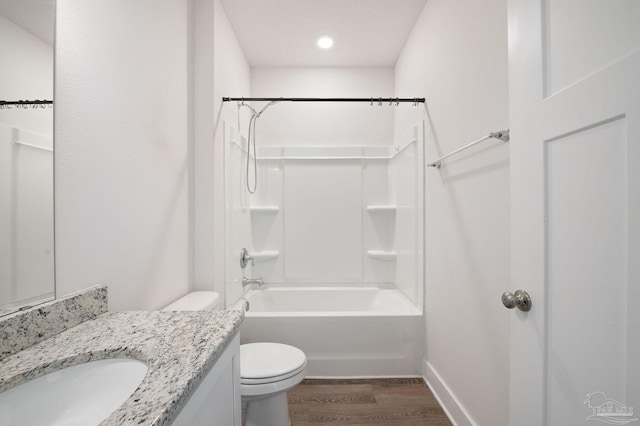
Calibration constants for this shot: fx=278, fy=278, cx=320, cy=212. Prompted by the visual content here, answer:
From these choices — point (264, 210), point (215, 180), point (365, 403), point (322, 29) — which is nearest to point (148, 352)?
point (215, 180)

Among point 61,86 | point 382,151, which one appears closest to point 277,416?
point 61,86

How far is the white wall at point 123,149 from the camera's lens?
35.4 inches

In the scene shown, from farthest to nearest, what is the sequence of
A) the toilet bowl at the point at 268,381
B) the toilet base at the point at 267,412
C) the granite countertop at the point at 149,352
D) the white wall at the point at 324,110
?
the white wall at the point at 324,110 < the toilet base at the point at 267,412 < the toilet bowl at the point at 268,381 < the granite countertop at the point at 149,352

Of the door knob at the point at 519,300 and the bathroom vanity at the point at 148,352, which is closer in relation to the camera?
the bathroom vanity at the point at 148,352

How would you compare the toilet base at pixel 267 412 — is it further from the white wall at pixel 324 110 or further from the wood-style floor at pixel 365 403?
the white wall at pixel 324 110

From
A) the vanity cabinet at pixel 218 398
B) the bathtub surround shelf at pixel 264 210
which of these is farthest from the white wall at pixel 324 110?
the vanity cabinet at pixel 218 398

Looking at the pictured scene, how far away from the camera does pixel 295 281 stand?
2.83m

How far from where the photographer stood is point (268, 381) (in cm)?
135

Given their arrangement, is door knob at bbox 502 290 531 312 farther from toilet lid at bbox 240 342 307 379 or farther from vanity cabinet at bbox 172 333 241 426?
toilet lid at bbox 240 342 307 379

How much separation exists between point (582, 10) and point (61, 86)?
4.68ft

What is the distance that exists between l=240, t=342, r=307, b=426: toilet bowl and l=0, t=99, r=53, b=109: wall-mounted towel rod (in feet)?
4.25

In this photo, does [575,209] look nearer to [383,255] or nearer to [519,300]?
[519,300]

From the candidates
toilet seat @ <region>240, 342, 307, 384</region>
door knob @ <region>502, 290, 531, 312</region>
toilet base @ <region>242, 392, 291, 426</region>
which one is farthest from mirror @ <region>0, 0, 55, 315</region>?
door knob @ <region>502, 290, 531, 312</region>

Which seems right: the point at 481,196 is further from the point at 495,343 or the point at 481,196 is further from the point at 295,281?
the point at 295,281
